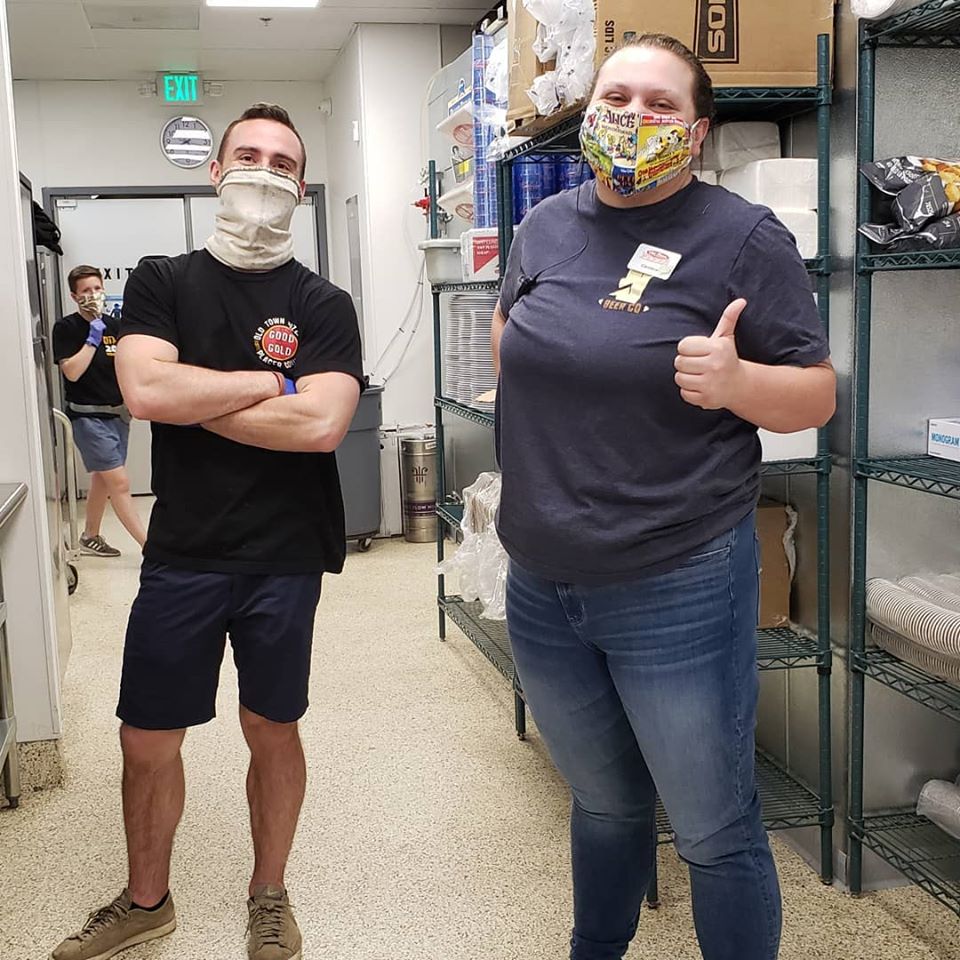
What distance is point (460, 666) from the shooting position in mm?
4062

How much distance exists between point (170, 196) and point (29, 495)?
507 cm

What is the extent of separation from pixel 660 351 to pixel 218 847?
183 cm

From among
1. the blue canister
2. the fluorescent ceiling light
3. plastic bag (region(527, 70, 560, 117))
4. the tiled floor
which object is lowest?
the tiled floor

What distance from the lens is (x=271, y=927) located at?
221cm

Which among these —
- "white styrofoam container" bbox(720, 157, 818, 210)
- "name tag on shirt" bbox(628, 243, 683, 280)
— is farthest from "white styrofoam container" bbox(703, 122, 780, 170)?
"name tag on shirt" bbox(628, 243, 683, 280)

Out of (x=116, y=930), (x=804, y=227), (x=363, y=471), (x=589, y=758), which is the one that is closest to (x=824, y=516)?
(x=804, y=227)

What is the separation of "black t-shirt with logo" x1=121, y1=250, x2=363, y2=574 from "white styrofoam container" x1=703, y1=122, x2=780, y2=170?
949 mm

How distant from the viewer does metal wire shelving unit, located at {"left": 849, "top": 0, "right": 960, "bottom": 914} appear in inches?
83.7

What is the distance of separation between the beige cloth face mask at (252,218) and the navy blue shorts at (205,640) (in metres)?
0.58

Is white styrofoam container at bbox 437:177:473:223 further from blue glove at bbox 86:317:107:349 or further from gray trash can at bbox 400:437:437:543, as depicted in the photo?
blue glove at bbox 86:317:107:349

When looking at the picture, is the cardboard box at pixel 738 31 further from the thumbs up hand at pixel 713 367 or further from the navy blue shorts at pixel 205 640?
the navy blue shorts at pixel 205 640

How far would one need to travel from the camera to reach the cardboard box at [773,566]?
8.36 ft

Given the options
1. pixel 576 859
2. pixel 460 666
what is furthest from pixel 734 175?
pixel 460 666

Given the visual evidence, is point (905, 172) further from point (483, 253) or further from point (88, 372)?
point (88, 372)
